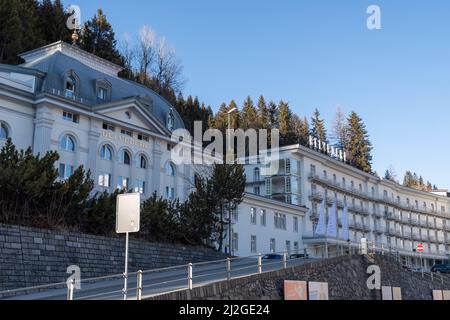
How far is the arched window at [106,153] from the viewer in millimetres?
42875

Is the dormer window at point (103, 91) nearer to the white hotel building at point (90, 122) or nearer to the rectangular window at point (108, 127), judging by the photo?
the white hotel building at point (90, 122)

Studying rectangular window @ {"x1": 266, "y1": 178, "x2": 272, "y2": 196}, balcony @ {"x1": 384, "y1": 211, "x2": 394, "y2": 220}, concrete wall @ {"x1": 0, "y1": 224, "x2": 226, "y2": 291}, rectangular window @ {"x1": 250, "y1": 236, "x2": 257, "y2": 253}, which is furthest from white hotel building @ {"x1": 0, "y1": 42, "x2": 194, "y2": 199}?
balcony @ {"x1": 384, "y1": 211, "x2": 394, "y2": 220}

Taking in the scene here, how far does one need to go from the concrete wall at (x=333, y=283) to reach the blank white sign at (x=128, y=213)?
2001 mm

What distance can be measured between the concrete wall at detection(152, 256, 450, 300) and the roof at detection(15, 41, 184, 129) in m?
23.9

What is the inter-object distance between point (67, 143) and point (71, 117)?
77.8 inches

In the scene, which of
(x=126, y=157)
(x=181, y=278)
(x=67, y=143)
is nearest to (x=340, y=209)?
(x=126, y=157)

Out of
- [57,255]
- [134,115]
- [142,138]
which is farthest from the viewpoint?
[142,138]

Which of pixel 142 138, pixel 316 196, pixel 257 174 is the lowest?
pixel 316 196

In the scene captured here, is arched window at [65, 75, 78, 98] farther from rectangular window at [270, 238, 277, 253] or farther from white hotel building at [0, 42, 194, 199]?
rectangular window at [270, 238, 277, 253]

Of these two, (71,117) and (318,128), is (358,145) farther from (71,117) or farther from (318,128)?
(71,117)

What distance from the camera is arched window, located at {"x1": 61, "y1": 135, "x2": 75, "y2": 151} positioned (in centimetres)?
3994

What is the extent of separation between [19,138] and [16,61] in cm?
2260

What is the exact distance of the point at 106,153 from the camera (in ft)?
142
